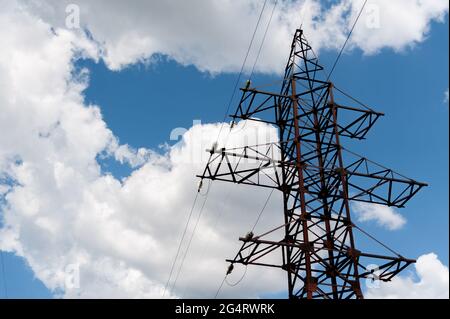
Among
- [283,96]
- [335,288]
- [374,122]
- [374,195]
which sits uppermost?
[283,96]

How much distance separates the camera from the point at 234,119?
69.1 feet

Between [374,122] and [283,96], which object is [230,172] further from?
[374,122]
